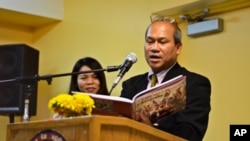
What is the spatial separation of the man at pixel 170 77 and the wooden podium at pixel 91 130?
8.7 inches

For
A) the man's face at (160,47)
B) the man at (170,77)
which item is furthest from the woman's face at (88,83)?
the man's face at (160,47)

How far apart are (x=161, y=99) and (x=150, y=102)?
34mm

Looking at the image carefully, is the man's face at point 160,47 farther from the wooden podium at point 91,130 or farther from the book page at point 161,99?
the wooden podium at point 91,130

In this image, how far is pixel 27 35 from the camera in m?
4.46

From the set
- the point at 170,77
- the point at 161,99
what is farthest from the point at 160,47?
the point at 161,99

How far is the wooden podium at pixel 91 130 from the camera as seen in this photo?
1145mm

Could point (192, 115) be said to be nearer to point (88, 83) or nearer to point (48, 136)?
point (48, 136)

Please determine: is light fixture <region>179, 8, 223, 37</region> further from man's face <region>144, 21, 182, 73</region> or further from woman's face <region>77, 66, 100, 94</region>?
man's face <region>144, 21, 182, 73</region>

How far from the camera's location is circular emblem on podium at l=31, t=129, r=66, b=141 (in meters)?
1.20

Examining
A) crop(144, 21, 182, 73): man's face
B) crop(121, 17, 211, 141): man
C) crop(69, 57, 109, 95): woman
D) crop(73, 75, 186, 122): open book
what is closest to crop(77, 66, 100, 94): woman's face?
crop(69, 57, 109, 95): woman

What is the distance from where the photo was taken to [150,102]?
1.34 metres

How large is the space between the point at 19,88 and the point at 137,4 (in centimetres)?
116

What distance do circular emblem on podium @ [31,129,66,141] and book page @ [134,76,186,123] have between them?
0.82 ft

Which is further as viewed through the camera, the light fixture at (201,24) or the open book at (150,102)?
the light fixture at (201,24)
